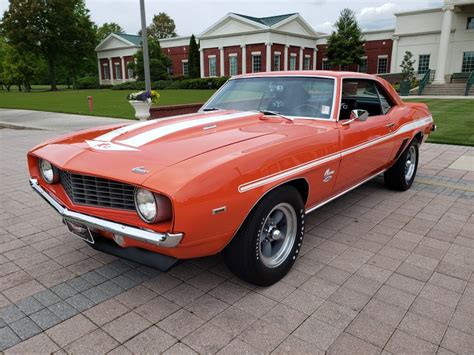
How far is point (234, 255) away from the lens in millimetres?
2768

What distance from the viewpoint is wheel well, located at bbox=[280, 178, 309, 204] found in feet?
10.3

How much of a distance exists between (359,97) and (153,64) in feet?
149

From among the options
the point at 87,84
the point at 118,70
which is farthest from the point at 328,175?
the point at 87,84

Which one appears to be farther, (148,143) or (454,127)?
(454,127)

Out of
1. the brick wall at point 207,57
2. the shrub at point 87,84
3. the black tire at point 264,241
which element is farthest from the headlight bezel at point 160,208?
the shrub at point 87,84

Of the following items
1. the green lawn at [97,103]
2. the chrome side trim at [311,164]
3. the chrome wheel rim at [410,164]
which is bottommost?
the green lawn at [97,103]

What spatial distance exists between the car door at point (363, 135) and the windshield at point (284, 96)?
26 cm

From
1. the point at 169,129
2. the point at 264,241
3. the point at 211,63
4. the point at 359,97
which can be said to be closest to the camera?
the point at 264,241

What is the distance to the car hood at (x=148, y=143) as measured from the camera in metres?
2.55

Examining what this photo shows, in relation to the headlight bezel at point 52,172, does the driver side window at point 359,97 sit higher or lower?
higher

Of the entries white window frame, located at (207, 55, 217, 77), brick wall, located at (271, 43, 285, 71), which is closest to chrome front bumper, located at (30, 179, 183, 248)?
brick wall, located at (271, 43, 285, 71)

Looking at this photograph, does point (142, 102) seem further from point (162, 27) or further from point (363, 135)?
point (162, 27)

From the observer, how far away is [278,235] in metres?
3.07

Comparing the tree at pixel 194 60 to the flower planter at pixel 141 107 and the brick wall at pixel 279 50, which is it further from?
the flower planter at pixel 141 107
